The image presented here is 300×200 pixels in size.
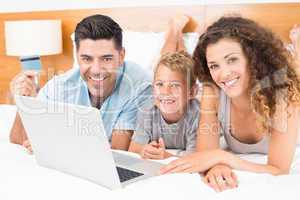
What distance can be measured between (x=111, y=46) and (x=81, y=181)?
65 cm

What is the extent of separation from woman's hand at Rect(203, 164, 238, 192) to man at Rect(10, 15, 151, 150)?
0.55 m

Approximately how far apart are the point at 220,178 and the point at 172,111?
522 mm

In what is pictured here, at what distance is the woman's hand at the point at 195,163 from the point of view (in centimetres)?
93

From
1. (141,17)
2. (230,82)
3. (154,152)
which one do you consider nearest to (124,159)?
(154,152)

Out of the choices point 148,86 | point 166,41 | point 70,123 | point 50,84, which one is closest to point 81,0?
point 166,41

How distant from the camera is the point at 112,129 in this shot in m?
1.45

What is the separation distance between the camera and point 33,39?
218cm

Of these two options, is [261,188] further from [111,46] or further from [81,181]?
[111,46]

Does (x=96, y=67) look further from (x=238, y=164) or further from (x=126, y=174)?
(x=238, y=164)

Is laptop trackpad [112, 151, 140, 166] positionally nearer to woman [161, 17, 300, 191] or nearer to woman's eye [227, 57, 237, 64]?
woman [161, 17, 300, 191]

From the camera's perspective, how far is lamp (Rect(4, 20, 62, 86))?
2166mm

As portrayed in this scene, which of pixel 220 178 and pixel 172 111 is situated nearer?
pixel 220 178

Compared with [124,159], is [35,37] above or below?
above

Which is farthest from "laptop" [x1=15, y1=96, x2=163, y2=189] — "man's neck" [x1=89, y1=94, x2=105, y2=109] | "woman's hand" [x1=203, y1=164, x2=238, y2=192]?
"man's neck" [x1=89, y1=94, x2=105, y2=109]
